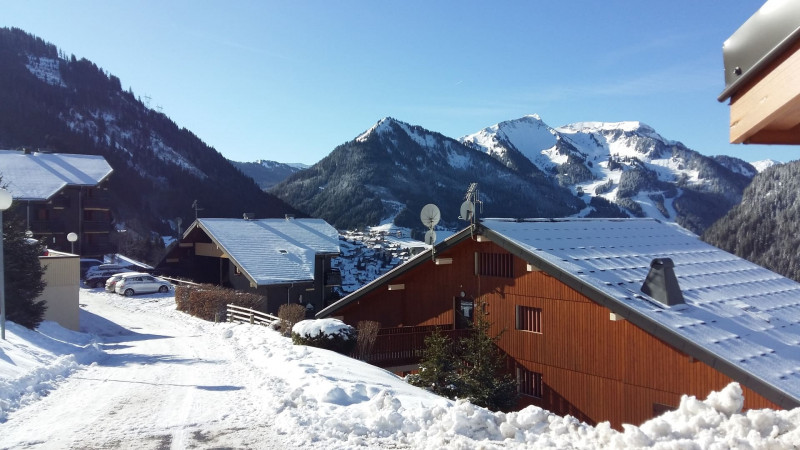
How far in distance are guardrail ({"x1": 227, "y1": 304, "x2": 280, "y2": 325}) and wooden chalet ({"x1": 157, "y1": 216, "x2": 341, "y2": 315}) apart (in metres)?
6.38

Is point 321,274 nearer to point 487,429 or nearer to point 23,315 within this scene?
point 23,315

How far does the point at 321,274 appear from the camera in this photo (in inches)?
1586

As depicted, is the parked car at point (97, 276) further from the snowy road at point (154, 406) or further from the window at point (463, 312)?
the window at point (463, 312)

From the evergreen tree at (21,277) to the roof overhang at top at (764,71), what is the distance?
21003mm

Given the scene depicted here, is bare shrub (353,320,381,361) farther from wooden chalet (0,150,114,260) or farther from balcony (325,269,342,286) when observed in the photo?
wooden chalet (0,150,114,260)

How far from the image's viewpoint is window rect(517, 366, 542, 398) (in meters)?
16.9

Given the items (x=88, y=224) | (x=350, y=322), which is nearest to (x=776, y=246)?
(x=350, y=322)

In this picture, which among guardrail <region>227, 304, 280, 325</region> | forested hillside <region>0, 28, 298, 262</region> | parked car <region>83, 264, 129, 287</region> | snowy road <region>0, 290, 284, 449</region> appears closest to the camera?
snowy road <region>0, 290, 284, 449</region>

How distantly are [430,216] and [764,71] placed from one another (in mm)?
16937

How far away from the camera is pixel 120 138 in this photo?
128625 mm

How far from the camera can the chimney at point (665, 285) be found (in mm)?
14812

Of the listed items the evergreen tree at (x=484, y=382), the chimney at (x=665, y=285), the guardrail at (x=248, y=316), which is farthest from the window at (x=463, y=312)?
the guardrail at (x=248, y=316)

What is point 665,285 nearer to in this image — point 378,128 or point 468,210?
point 468,210

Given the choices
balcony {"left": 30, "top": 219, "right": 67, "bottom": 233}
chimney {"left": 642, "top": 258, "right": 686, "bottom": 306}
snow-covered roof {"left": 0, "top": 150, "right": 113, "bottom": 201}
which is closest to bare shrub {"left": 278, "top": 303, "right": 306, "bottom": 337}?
chimney {"left": 642, "top": 258, "right": 686, "bottom": 306}
